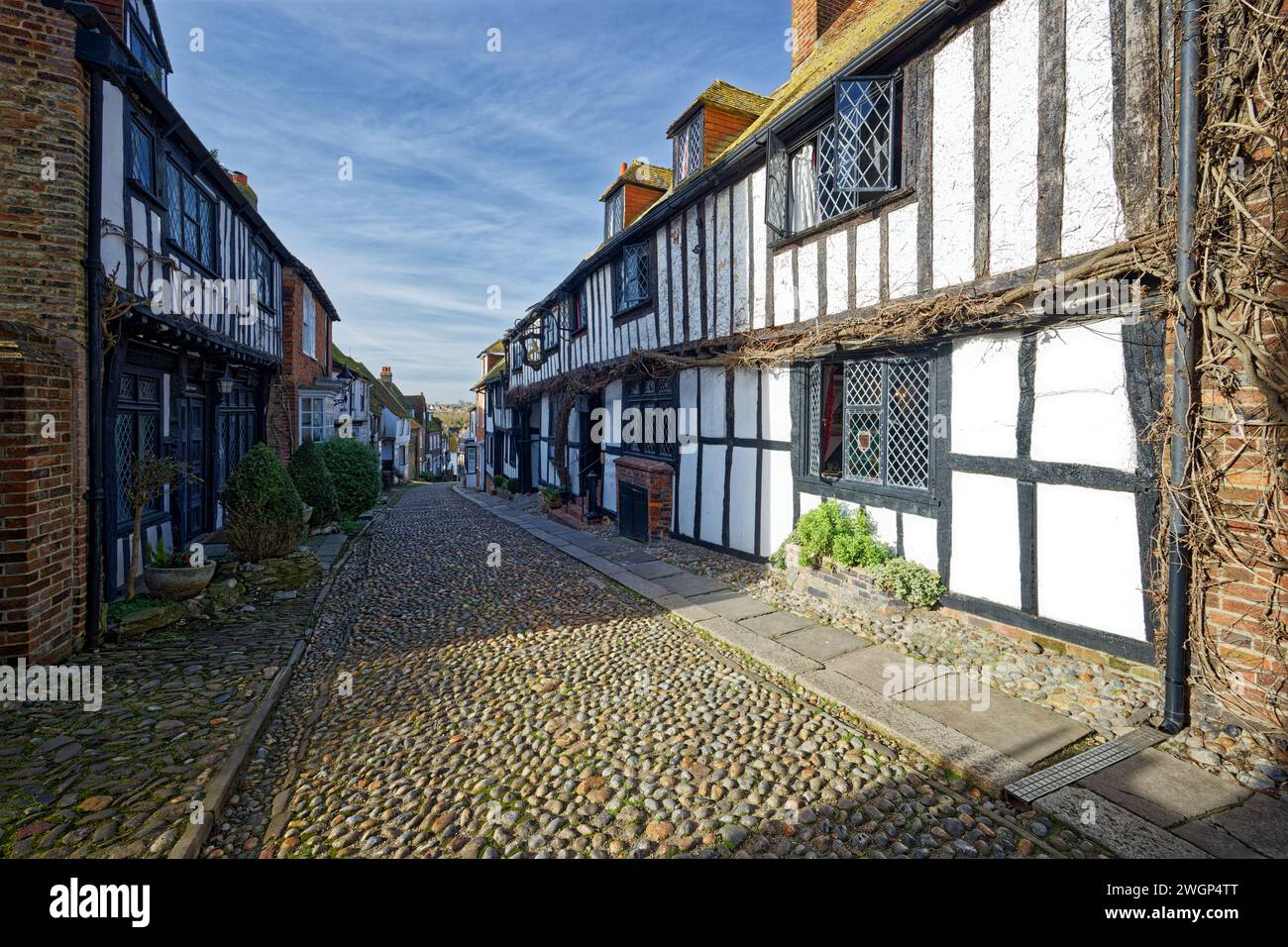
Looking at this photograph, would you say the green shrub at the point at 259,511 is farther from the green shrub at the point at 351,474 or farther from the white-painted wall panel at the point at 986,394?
the white-painted wall panel at the point at 986,394

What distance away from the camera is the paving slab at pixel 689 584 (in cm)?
728

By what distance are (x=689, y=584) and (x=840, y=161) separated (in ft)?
17.4

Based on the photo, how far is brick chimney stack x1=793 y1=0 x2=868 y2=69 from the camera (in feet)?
32.4

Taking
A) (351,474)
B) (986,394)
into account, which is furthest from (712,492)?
(351,474)

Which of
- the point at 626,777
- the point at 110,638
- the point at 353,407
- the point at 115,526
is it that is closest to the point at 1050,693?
the point at 626,777

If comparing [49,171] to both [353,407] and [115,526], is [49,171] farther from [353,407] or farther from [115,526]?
[353,407]

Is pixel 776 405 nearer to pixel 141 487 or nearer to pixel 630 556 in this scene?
pixel 630 556

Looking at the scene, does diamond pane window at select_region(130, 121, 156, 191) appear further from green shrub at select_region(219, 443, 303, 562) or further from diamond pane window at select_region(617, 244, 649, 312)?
diamond pane window at select_region(617, 244, 649, 312)

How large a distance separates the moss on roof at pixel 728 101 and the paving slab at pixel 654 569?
8209mm

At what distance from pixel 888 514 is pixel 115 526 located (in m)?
8.32

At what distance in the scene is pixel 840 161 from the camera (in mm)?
6527

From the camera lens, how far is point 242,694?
4.53m

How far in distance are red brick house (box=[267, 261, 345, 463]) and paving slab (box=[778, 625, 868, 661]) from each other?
11847mm

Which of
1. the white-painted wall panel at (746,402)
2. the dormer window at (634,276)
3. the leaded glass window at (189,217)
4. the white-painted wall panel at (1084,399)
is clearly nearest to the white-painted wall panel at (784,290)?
the white-painted wall panel at (746,402)
